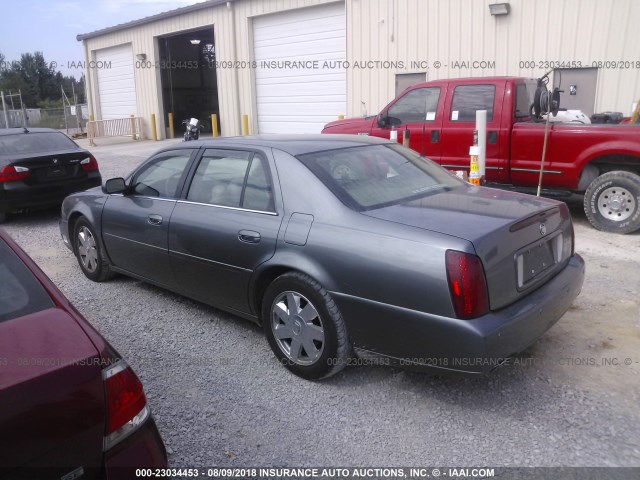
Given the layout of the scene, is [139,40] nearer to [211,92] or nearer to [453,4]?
[211,92]

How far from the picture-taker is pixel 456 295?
2.79 m

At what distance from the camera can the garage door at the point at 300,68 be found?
15.3 m

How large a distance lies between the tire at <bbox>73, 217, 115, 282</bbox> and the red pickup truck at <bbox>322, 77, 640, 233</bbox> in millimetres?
4798

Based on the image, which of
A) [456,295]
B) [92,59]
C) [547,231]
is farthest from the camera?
[92,59]

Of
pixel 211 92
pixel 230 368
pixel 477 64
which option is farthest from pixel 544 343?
pixel 211 92

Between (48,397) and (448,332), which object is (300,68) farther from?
(48,397)

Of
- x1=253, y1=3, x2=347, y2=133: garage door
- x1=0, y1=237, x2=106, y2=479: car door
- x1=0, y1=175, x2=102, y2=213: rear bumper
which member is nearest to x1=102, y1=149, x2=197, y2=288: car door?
x1=0, y1=237, x2=106, y2=479: car door

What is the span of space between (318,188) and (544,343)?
2011 millimetres

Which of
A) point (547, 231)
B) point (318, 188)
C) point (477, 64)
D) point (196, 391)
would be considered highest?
point (477, 64)

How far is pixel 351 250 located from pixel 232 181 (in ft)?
4.34

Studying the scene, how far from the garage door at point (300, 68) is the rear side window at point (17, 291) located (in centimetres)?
1354

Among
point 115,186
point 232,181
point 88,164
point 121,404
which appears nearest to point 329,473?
point 121,404

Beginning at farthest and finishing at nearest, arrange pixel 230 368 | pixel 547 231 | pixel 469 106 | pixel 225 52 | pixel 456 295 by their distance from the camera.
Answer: pixel 225 52, pixel 469 106, pixel 230 368, pixel 547 231, pixel 456 295

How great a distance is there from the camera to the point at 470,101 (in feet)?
25.8
